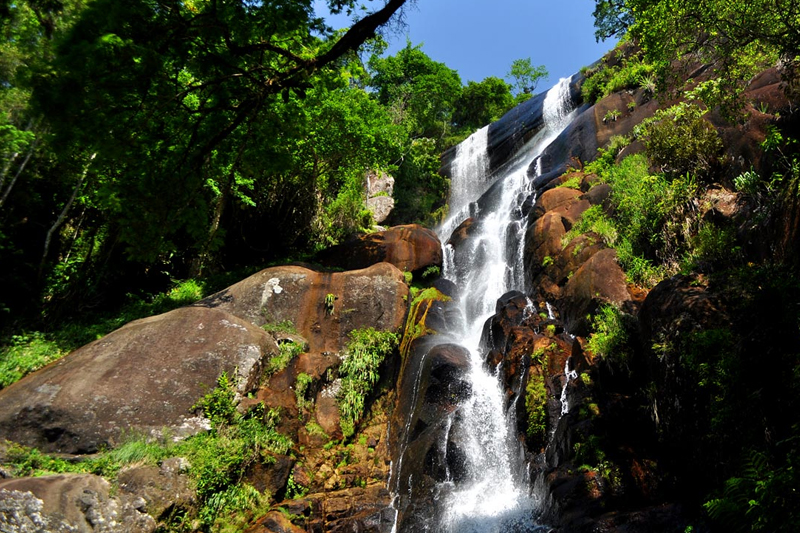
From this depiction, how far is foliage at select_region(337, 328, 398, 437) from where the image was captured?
38.1 feet

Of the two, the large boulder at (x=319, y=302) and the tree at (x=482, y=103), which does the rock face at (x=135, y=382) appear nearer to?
the large boulder at (x=319, y=302)

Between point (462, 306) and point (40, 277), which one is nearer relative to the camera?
point (40, 277)

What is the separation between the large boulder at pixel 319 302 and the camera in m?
13.3

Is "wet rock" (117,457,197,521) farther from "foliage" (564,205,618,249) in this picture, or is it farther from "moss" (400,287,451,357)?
"foliage" (564,205,618,249)

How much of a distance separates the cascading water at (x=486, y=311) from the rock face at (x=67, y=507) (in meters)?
5.16

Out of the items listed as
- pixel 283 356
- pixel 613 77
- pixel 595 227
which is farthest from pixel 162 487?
pixel 613 77

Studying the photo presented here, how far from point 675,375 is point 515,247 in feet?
33.5

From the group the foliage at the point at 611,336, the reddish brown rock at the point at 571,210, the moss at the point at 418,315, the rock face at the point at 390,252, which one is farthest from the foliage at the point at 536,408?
the rock face at the point at 390,252

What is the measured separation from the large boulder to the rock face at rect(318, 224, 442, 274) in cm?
300

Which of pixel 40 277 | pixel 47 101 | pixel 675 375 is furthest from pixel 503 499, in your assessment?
pixel 40 277

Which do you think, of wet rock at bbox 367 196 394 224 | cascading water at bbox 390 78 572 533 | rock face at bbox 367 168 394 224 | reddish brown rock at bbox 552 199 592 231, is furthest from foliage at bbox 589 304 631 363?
wet rock at bbox 367 196 394 224

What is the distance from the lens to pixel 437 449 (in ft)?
32.5

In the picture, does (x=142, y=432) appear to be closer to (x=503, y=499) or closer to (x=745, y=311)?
(x=503, y=499)

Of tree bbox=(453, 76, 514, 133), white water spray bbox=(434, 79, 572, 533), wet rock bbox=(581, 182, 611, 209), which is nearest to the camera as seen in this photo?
white water spray bbox=(434, 79, 572, 533)
